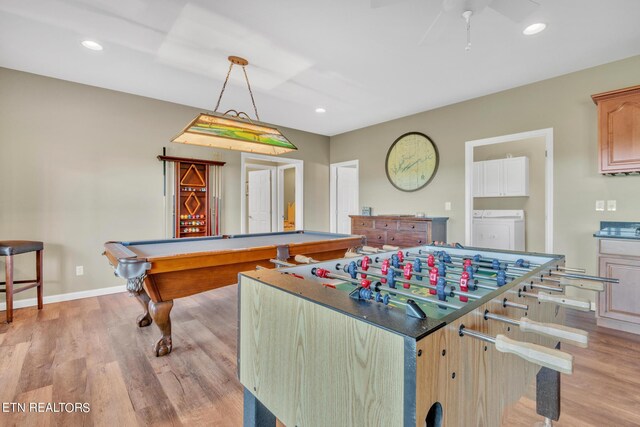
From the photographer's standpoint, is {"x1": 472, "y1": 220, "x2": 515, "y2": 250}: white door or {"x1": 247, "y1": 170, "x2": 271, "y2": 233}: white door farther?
{"x1": 247, "y1": 170, "x2": 271, "y2": 233}: white door

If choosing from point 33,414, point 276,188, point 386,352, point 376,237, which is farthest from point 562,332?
point 276,188

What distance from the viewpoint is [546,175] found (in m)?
3.38

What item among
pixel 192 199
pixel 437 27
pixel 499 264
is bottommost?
pixel 499 264

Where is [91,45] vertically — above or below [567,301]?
above

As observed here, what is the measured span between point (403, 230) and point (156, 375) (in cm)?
327

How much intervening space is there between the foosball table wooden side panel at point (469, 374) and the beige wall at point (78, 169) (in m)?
4.18

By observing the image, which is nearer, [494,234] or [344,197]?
[494,234]

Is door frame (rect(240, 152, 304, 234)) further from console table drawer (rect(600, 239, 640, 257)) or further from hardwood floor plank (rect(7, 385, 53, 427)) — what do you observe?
console table drawer (rect(600, 239, 640, 257))

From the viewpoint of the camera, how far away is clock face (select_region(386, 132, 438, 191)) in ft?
14.6

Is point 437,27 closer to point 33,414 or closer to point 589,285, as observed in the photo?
point 589,285

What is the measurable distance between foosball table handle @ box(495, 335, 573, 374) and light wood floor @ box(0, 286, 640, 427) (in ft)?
4.16

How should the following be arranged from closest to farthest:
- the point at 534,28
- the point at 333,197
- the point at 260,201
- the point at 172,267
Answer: the point at 172,267
the point at 534,28
the point at 333,197
the point at 260,201

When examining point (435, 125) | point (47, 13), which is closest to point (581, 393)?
point (435, 125)

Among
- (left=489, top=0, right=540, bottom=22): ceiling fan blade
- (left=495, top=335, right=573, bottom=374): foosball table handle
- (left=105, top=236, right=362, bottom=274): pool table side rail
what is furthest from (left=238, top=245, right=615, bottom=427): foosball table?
(left=489, top=0, right=540, bottom=22): ceiling fan blade
